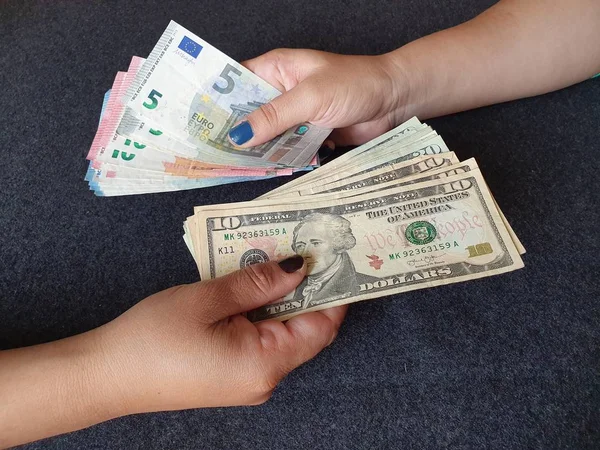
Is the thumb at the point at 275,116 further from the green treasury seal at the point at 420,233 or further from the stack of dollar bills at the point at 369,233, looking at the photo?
the green treasury seal at the point at 420,233

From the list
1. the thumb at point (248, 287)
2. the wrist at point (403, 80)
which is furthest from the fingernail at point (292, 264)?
the wrist at point (403, 80)

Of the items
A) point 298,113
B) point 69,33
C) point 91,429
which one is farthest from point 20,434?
point 69,33

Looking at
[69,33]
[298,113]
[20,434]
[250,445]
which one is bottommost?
[250,445]

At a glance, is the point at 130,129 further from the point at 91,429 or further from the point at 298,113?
the point at 91,429

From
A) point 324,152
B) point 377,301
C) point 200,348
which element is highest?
point 324,152

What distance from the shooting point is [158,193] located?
3.12ft

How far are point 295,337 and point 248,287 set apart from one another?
0.33 feet

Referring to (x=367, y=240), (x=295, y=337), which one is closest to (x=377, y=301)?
(x=367, y=240)

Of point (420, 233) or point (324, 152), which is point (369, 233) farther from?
point (324, 152)

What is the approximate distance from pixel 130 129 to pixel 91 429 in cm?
53

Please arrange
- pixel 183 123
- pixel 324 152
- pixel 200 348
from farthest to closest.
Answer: pixel 324 152 → pixel 183 123 → pixel 200 348

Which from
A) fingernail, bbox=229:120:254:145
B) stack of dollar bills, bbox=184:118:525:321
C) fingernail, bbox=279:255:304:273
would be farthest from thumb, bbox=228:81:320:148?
fingernail, bbox=279:255:304:273

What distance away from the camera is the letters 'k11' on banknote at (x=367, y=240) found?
0.76 meters

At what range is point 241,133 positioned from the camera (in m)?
0.78
